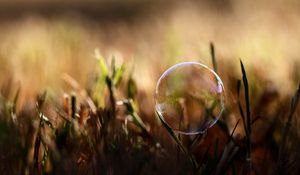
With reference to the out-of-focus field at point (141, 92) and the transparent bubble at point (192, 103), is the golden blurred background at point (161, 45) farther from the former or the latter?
the transparent bubble at point (192, 103)

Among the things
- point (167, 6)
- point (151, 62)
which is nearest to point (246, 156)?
point (151, 62)

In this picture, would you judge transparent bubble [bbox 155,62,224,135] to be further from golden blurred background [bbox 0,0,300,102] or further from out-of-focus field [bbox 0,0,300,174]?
golden blurred background [bbox 0,0,300,102]

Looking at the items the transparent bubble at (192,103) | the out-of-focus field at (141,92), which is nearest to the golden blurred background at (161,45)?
the out-of-focus field at (141,92)

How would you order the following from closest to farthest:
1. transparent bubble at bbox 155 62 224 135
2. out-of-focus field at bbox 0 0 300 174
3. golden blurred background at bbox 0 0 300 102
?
out-of-focus field at bbox 0 0 300 174 < transparent bubble at bbox 155 62 224 135 < golden blurred background at bbox 0 0 300 102

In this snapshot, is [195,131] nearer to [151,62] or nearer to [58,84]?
[58,84]

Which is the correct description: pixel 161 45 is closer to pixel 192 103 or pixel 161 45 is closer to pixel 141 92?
pixel 141 92

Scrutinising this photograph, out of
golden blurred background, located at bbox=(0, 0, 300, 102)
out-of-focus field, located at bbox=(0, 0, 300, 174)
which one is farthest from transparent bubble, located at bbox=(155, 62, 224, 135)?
golden blurred background, located at bbox=(0, 0, 300, 102)

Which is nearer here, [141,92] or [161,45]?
[141,92]

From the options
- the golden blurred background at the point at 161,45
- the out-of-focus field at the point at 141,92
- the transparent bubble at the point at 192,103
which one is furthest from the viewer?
the golden blurred background at the point at 161,45

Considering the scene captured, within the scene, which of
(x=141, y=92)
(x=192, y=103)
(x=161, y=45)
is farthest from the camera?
(x=161, y=45)

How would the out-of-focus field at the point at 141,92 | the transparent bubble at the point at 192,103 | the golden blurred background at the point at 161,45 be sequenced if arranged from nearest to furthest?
1. the out-of-focus field at the point at 141,92
2. the transparent bubble at the point at 192,103
3. the golden blurred background at the point at 161,45

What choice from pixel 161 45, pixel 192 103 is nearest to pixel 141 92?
pixel 192 103
